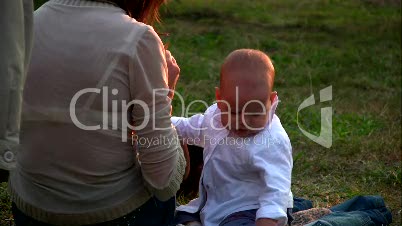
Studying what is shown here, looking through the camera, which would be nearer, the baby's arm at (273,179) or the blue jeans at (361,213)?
the baby's arm at (273,179)

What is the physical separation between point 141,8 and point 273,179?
83cm

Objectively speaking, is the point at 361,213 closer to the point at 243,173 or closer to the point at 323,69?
the point at 243,173

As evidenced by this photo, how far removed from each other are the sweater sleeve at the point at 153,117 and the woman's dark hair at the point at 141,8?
21cm

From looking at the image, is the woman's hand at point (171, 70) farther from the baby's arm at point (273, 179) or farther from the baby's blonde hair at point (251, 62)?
the baby's arm at point (273, 179)

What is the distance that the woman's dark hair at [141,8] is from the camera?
9.49ft

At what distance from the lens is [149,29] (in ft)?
8.92

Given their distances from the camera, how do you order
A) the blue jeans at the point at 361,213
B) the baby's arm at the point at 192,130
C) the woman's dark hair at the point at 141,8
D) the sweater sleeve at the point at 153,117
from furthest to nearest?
the blue jeans at the point at 361,213
the baby's arm at the point at 192,130
the woman's dark hair at the point at 141,8
the sweater sleeve at the point at 153,117

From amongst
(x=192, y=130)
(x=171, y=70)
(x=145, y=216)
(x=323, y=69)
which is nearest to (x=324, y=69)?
(x=323, y=69)

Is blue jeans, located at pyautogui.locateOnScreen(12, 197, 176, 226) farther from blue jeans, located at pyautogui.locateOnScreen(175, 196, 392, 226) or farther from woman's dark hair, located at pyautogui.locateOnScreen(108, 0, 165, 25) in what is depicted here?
woman's dark hair, located at pyautogui.locateOnScreen(108, 0, 165, 25)

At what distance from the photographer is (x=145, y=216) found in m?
3.00

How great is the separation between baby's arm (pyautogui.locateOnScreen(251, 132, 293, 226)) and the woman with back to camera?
1.23 ft

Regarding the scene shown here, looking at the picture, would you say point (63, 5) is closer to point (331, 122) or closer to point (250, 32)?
point (331, 122)

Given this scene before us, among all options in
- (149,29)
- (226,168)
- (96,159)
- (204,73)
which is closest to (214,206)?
(226,168)

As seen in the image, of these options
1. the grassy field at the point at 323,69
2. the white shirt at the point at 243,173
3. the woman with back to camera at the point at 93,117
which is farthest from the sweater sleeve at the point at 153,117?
the grassy field at the point at 323,69
